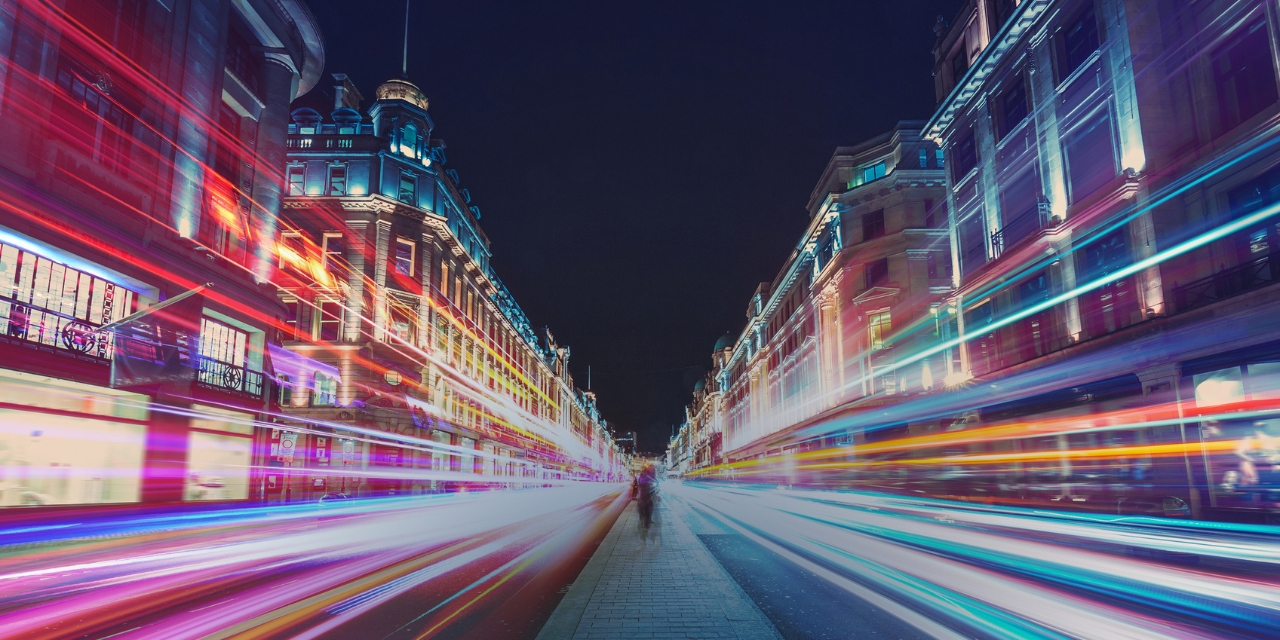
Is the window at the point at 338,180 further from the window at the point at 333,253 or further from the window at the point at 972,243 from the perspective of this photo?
the window at the point at 972,243

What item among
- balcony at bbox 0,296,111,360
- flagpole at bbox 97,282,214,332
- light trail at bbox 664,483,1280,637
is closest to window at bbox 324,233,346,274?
flagpole at bbox 97,282,214,332

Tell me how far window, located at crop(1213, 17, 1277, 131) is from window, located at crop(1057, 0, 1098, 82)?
16.5 ft

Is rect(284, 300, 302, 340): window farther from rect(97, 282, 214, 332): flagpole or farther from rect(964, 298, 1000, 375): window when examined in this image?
rect(964, 298, 1000, 375): window

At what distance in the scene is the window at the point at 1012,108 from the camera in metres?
27.6

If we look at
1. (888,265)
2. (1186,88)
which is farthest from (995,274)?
(888,265)

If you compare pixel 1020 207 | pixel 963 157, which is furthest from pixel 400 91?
pixel 1020 207

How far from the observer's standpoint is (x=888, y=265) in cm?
4300

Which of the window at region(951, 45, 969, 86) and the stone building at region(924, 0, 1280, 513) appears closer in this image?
the stone building at region(924, 0, 1280, 513)

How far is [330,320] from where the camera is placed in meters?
39.0

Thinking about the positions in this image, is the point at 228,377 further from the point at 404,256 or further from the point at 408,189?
the point at 408,189

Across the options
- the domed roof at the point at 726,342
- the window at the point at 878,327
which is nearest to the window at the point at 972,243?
the window at the point at 878,327

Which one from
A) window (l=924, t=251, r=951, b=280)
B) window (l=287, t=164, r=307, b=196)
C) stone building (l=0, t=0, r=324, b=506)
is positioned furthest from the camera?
window (l=924, t=251, r=951, b=280)

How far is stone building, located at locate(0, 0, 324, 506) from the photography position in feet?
48.9

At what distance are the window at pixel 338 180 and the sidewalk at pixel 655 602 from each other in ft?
116
